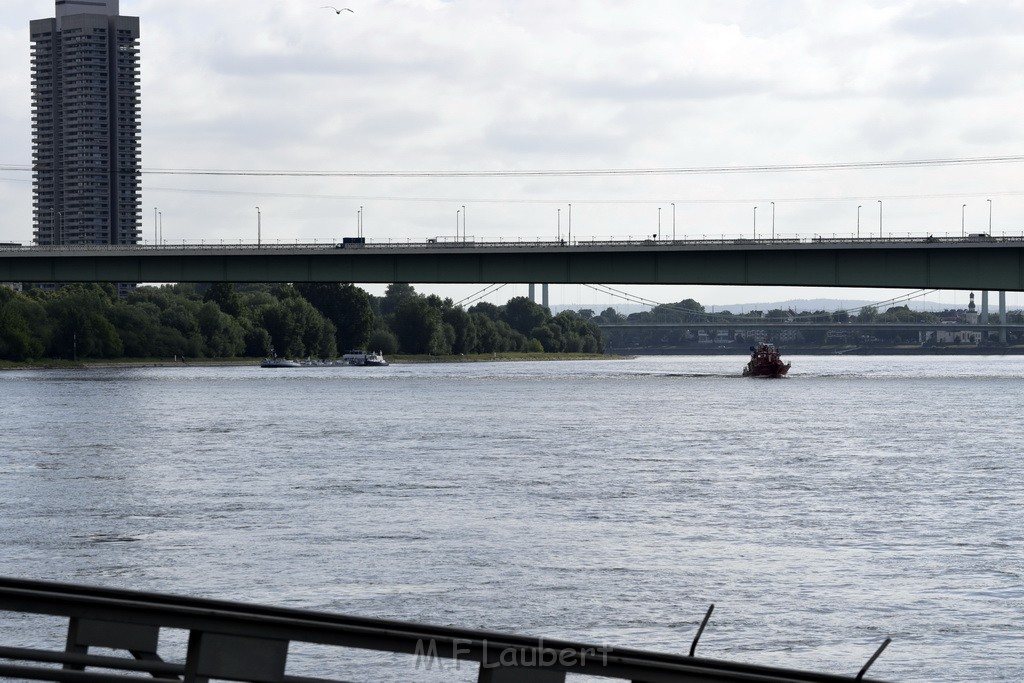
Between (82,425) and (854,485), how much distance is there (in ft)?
125

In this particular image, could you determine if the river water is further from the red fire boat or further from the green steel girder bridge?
the red fire boat

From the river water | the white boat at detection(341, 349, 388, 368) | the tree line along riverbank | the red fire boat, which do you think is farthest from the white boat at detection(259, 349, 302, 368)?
the river water

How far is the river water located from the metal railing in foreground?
34.5 ft

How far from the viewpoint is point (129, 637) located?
23.4 ft

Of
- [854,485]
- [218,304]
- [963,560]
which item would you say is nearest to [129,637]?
[963,560]

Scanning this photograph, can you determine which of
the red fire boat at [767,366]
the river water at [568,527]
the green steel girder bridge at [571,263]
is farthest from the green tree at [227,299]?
the river water at [568,527]

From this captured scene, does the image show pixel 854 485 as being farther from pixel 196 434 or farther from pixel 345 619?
pixel 345 619

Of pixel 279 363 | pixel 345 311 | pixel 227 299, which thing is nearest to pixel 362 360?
pixel 345 311

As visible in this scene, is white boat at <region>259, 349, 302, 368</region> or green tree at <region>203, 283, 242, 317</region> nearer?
white boat at <region>259, 349, 302, 368</region>

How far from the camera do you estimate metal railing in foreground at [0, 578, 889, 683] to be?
6.08 m

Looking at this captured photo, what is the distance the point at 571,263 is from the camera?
10250 centimetres

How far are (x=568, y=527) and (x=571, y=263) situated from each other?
73.6 m

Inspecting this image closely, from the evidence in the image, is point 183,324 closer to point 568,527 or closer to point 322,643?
point 568,527

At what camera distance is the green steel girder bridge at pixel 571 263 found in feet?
303
